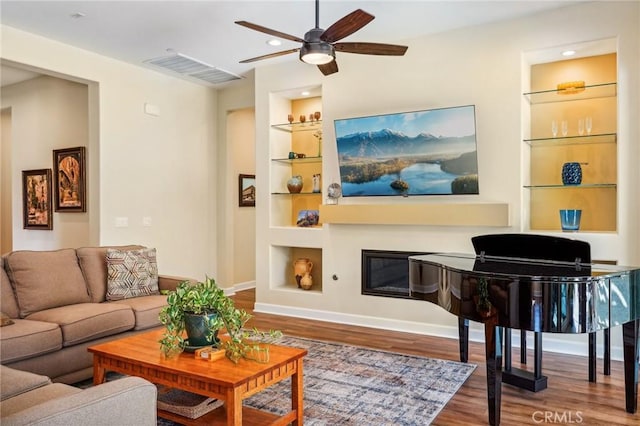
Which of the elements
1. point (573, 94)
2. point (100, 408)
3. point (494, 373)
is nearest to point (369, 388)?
point (494, 373)

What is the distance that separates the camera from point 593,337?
3.34 m

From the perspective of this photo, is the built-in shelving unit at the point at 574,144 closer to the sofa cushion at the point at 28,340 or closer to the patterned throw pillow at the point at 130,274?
the patterned throw pillow at the point at 130,274

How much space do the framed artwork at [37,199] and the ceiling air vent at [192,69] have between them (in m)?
2.22

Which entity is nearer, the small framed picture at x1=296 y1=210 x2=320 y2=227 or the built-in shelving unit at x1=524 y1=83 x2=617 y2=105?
the built-in shelving unit at x1=524 y1=83 x2=617 y2=105

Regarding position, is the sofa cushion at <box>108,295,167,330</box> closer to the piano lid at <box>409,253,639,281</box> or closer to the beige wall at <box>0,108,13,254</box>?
the piano lid at <box>409,253,639,281</box>

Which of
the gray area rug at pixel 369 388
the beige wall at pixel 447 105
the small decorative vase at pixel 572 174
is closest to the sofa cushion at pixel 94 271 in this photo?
the gray area rug at pixel 369 388

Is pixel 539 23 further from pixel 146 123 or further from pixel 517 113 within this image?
pixel 146 123

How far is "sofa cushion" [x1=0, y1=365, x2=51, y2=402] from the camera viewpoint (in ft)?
6.75

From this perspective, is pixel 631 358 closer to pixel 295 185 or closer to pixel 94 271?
pixel 295 185

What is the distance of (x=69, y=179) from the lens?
5.92m

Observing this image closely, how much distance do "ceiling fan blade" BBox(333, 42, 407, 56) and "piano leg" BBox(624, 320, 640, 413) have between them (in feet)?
7.57

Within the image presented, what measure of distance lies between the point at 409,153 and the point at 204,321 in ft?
9.74

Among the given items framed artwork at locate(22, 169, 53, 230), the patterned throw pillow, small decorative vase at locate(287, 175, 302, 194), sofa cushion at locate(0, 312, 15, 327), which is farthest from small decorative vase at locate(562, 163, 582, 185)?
framed artwork at locate(22, 169, 53, 230)

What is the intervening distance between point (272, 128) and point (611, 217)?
3.75 metres
